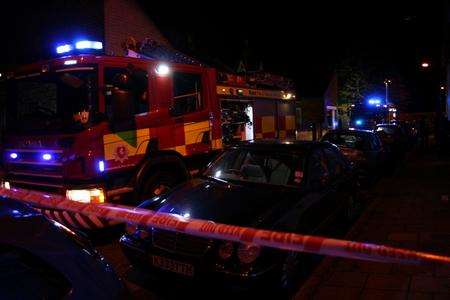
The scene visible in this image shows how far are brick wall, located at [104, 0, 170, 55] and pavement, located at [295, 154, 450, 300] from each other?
7130 mm

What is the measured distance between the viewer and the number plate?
14.6ft

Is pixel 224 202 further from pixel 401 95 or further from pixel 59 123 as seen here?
pixel 401 95

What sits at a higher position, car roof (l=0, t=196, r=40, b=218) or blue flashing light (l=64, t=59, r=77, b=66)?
blue flashing light (l=64, t=59, r=77, b=66)

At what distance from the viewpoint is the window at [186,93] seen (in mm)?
7500

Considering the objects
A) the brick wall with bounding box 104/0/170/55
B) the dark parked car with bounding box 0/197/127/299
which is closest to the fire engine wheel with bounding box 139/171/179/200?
the dark parked car with bounding box 0/197/127/299

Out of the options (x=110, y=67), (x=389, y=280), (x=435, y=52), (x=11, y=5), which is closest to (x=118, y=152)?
(x=110, y=67)

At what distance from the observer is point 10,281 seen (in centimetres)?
211

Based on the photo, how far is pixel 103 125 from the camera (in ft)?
20.6

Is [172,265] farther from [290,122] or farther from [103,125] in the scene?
[290,122]

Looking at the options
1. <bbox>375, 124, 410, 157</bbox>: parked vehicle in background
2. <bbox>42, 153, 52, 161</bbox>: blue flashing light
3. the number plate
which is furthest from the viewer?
<bbox>375, 124, 410, 157</bbox>: parked vehicle in background

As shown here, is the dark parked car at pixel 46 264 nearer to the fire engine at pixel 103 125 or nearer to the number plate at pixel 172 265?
the number plate at pixel 172 265

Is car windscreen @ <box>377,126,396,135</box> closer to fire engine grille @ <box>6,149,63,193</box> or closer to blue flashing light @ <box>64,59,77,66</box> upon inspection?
blue flashing light @ <box>64,59,77,66</box>

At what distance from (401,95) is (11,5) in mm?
38021

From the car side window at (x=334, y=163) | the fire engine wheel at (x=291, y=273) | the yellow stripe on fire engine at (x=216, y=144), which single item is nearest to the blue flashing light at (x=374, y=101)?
the yellow stripe on fire engine at (x=216, y=144)
